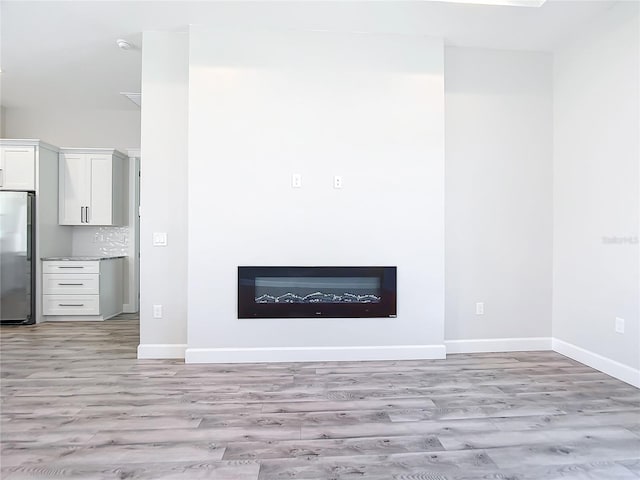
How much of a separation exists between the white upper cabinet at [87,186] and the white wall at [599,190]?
546 centimetres

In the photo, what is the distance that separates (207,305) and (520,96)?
353 cm

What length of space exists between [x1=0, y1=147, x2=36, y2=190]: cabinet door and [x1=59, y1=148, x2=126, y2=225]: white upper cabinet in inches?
15.7

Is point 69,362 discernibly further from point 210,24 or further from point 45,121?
point 45,121

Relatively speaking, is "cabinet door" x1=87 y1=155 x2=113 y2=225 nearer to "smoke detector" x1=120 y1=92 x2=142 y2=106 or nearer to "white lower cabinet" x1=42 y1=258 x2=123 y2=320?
"white lower cabinet" x1=42 y1=258 x2=123 y2=320

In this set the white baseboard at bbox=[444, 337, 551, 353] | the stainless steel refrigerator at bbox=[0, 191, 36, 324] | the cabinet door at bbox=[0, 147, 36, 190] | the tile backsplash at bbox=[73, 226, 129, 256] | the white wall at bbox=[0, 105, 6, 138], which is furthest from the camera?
the tile backsplash at bbox=[73, 226, 129, 256]

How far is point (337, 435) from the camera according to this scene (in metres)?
1.93

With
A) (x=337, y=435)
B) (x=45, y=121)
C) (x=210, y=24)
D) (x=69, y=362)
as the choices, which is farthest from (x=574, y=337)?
(x=45, y=121)

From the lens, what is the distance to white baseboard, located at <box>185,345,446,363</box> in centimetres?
309

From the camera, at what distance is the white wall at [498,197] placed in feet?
11.2

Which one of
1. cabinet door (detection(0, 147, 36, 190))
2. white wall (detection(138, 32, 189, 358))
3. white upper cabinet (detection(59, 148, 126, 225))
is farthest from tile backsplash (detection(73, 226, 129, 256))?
white wall (detection(138, 32, 189, 358))

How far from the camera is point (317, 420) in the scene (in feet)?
6.86

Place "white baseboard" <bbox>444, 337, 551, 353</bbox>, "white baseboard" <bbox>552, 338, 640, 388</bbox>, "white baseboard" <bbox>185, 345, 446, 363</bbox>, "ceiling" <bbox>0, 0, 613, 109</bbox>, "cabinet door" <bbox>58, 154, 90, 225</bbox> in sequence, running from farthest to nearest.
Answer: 1. "cabinet door" <bbox>58, 154, 90, 225</bbox>
2. "white baseboard" <bbox>444, 337, 551, 353</bbox>
3. "white baseboard" <bbox>185, 345, 446, 363</bbox>
4. "ceiling" <bbox>0, 0, 613, 109</bbox>
5. "white baseboard" <bbox>552, 338, 640, 388</bbox>

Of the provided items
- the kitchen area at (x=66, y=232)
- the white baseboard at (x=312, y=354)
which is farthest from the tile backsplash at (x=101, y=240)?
the white baseboard at (x=312, y=354)

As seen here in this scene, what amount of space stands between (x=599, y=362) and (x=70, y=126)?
6.96 m
